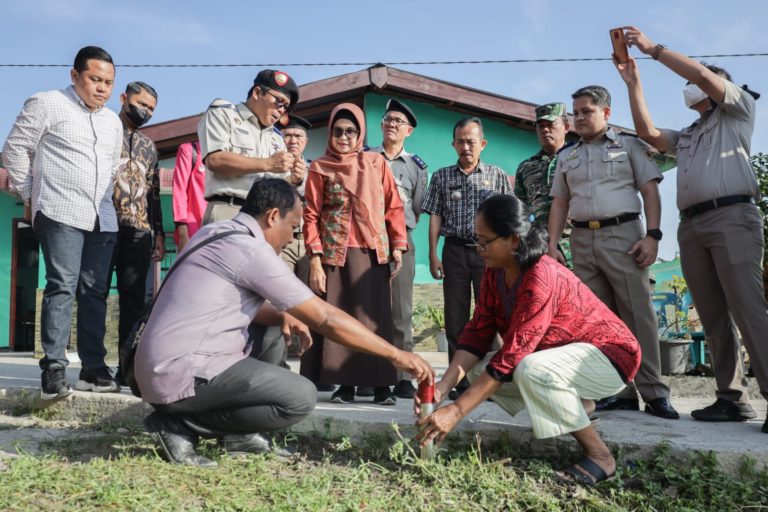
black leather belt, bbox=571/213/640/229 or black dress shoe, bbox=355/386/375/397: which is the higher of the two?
black leather belt, bbox=571/213/640/229

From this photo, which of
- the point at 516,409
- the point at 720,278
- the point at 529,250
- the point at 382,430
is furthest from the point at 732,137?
the point at 382,430

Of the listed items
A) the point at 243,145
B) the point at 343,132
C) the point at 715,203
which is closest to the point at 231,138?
the point at 243,145

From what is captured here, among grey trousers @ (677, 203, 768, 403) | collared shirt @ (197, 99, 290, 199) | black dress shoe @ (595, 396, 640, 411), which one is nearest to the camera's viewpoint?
grey trousers @ (677, 203, 768, 403)

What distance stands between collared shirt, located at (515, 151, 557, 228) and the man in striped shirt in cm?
284

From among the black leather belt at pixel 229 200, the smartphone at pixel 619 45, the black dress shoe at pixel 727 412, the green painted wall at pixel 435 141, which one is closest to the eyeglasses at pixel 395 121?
the black leather belt at pixel 229 200

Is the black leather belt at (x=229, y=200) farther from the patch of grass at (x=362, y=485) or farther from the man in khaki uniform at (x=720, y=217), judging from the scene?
the man in khaki uniform at (x=720, y=217)

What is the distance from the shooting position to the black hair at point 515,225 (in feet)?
9.34

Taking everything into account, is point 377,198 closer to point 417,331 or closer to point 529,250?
point 529,250

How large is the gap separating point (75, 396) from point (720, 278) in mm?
3760

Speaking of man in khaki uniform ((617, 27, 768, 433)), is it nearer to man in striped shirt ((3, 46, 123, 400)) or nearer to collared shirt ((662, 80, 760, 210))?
collared shirt ((662, 80, 760, 210))

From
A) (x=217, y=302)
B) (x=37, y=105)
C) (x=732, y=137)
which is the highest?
(x=37, y=105)

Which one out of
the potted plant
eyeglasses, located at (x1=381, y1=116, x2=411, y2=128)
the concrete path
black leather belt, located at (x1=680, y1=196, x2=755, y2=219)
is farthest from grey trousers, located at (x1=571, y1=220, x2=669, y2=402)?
the potted plant

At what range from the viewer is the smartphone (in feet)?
11.9

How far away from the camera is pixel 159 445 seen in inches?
121
